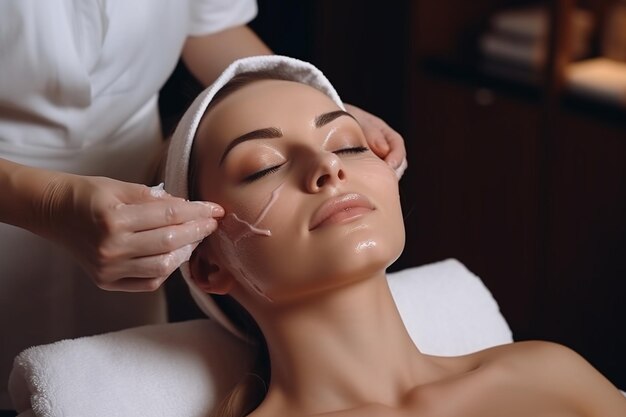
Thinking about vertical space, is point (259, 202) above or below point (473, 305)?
above

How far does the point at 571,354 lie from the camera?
5.01 feet

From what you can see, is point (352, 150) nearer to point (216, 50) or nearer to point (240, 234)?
point (240, 234)

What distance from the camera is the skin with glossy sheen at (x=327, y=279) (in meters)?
1.34

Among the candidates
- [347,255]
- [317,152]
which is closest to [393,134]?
[317,152]

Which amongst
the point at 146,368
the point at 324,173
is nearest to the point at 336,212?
the point at 324,173

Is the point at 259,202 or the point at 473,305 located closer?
the point at 259,202

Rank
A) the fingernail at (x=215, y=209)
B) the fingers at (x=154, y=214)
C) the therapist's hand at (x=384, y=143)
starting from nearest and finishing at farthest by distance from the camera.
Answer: the fingers at (x=154, y=214)
the fingernail at (x=215, y=209)
the therapist's hand at (x=384, y=143)

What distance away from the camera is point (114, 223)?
3.84ft

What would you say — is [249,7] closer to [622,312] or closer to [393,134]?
[393,134]

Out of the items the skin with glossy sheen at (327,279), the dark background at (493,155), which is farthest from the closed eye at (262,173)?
the dark background at (493,155)

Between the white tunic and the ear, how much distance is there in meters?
0.30

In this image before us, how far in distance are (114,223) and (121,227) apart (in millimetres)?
10

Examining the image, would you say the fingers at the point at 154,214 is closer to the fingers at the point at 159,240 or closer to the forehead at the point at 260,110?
the fingers at the point at 159,240

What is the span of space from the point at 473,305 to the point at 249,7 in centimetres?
77
